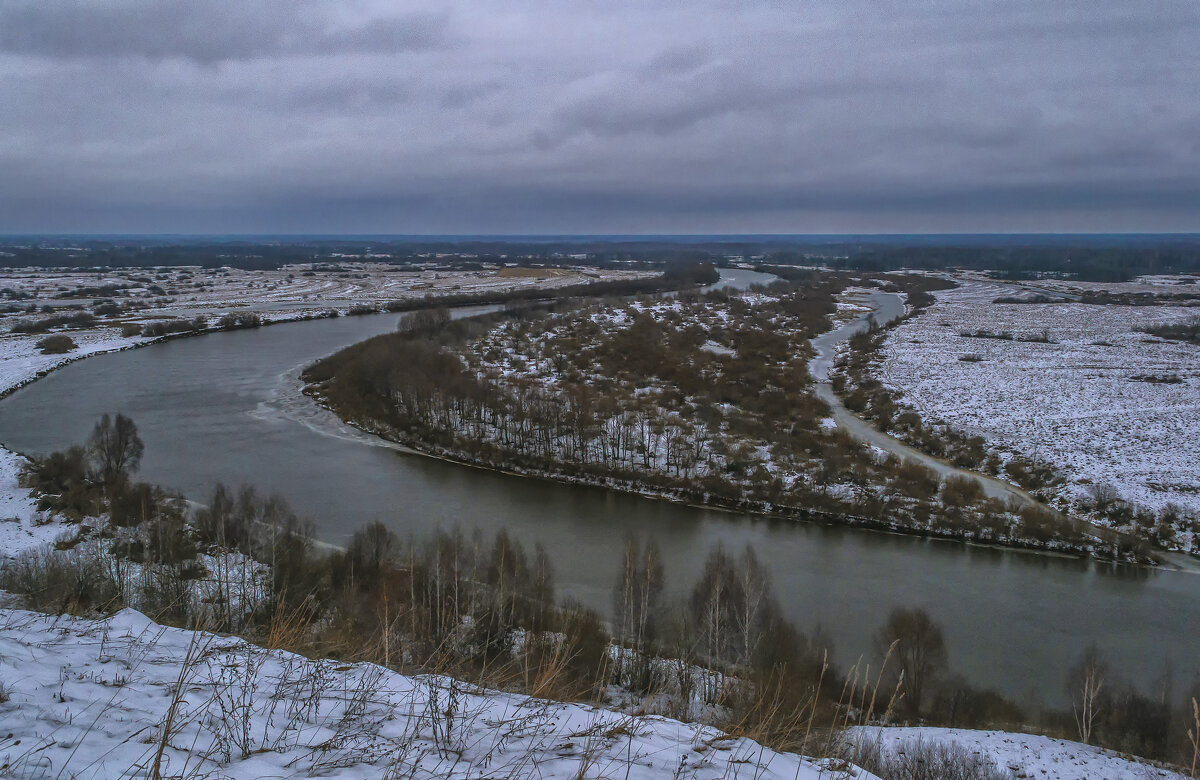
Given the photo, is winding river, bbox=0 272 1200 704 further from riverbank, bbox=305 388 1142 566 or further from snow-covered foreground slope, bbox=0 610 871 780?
snow-covered foreground slope, bbox=0 610 871 780

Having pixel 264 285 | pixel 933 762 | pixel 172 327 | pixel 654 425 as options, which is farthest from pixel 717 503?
pixel 264 285

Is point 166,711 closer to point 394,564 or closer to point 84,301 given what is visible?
point 394,564

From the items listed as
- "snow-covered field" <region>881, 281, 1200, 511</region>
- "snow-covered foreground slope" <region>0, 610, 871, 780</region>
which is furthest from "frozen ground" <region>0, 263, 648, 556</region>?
"snow-covered field" <region>881, 281, 1200, 511</region>

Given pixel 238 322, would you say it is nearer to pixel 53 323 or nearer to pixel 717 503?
pixel 53 323

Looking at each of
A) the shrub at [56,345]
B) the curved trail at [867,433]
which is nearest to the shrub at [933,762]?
the curved trail at [867,433]

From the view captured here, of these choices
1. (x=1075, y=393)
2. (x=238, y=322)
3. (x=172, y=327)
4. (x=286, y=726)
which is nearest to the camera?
(x=286, y=726)

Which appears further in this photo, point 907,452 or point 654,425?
point 654,425

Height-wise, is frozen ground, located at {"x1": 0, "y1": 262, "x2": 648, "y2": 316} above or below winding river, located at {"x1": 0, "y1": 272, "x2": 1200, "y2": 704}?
above
